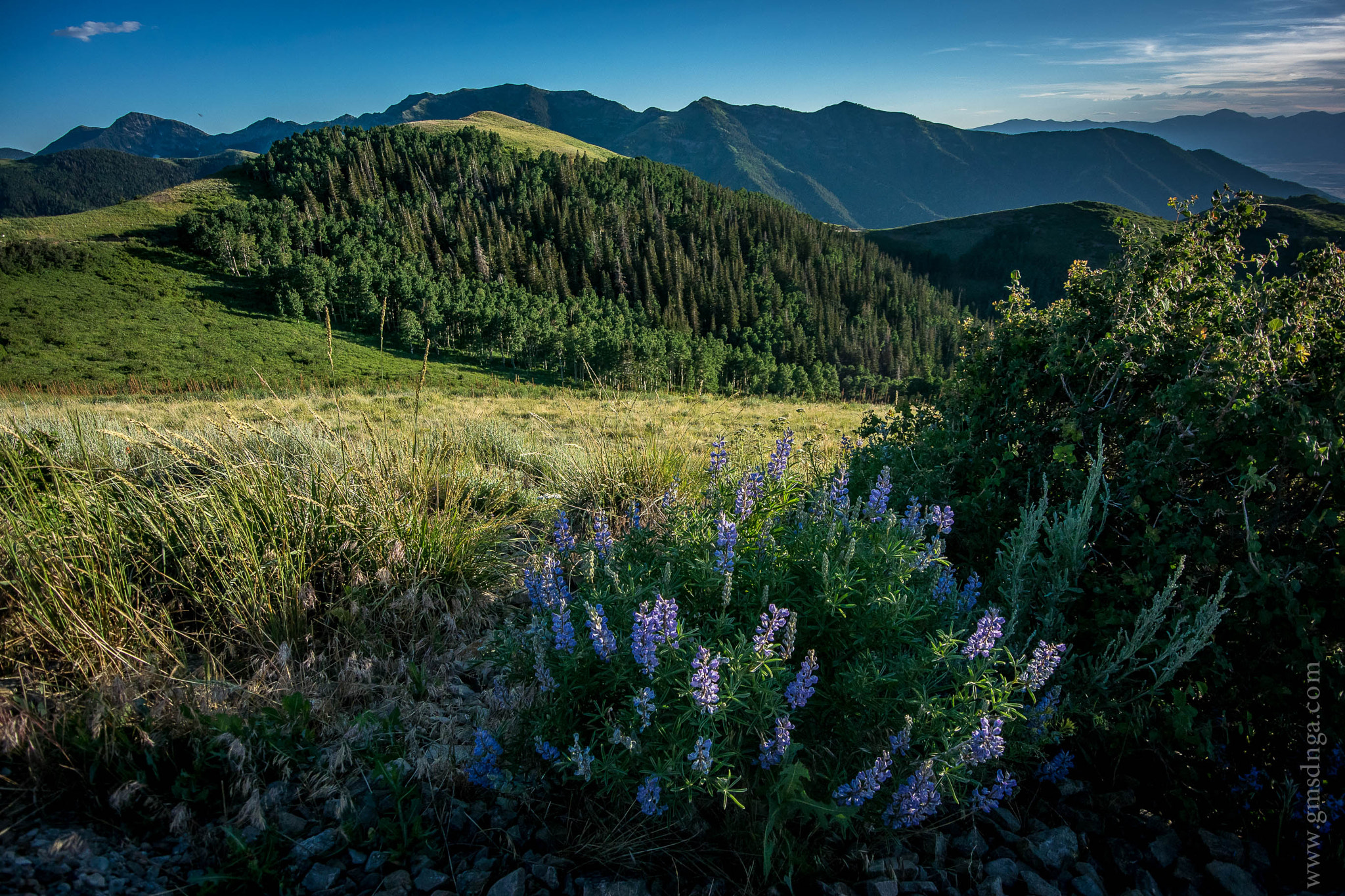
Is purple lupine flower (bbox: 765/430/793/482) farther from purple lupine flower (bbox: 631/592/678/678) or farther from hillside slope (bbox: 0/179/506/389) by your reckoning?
hillside slope (bbox: 0/179/506/389)

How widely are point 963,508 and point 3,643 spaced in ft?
17.0

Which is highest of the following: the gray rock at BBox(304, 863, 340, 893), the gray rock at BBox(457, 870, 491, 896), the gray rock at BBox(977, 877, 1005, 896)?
the gray rock at BBox(304, 863, 340, 893)

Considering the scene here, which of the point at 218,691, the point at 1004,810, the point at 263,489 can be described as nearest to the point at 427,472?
the point at 263,489

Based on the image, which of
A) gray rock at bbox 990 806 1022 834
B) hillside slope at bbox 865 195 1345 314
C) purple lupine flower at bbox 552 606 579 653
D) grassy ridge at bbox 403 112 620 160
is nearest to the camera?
purple lupine flower at bbox 552 606 579 653

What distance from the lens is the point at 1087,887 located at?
2.15m

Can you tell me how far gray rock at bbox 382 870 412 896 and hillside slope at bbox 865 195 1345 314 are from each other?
156 metres

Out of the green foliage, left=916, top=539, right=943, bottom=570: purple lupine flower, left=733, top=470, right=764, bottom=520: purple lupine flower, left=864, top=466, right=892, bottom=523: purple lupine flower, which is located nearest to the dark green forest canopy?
the green foliage

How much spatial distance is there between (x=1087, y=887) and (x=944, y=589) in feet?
3.76

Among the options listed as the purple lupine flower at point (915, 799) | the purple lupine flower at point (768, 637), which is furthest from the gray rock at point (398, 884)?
the purple lupine flower at point (915, 799)

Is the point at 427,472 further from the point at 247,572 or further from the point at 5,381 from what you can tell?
the point at 5,381

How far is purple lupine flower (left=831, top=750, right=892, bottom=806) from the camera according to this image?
2006 millimetres

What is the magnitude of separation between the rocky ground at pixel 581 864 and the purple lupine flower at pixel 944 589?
0.88 m

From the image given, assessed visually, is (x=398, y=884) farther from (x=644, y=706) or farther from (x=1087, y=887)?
(x=1087, y=887)

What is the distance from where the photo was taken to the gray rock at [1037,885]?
2107mm
